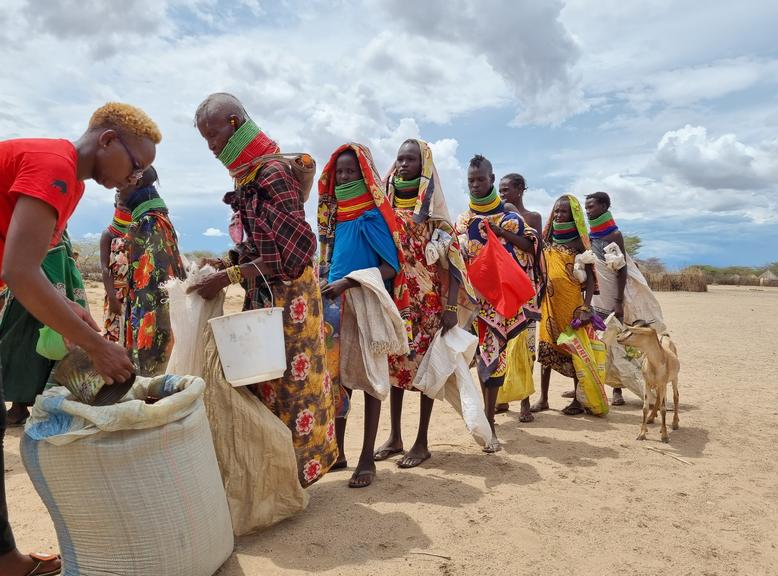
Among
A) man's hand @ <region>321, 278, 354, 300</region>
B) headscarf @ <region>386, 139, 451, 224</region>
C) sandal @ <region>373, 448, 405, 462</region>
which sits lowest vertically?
sandal @ <region>373, 448, 405, 462</region>

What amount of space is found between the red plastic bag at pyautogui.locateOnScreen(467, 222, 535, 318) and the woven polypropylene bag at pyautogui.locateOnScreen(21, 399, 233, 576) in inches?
118

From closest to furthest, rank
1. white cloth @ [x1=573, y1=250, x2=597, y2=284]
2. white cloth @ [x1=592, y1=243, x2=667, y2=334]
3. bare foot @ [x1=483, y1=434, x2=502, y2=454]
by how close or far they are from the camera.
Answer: bare foot @ [x1=483, y1=434, x2=502, y2=454] → white cloth @ [x1=573, y1=250, x2=597, y2=284] → white cloth @ [x1=592, y1=243, x2=667, y2=334]

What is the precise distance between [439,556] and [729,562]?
4.50 feet

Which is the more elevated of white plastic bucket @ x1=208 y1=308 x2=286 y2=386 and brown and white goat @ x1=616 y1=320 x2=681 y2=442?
white plastic bucket @ x1=208 y1=308 x2=286 y2=386

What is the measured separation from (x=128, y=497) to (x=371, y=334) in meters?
1.81

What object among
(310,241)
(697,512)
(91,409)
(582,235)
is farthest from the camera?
(582,235)

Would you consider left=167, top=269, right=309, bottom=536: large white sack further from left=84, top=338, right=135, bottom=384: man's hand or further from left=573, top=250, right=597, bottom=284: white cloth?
left=573, top=250, right=597, bottom=284: white cloth

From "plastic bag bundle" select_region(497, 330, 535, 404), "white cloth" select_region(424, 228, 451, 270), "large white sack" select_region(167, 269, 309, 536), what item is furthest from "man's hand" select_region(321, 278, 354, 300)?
"plastic bag bundle" select_region(497, 330, 535, 404)

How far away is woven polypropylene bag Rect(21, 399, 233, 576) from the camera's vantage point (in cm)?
219

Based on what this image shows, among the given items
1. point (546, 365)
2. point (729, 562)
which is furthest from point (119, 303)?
point (729, 562)

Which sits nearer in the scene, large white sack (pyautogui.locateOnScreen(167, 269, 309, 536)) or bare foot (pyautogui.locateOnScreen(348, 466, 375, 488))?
large white sack (pyautogui.locateOnScreen(167, 269, 309, 536))

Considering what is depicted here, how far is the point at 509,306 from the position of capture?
488cm

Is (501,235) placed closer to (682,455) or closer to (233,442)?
(682,455)

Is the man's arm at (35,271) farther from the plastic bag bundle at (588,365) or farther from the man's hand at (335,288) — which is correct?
the plastic bag bundle at (588,365)
